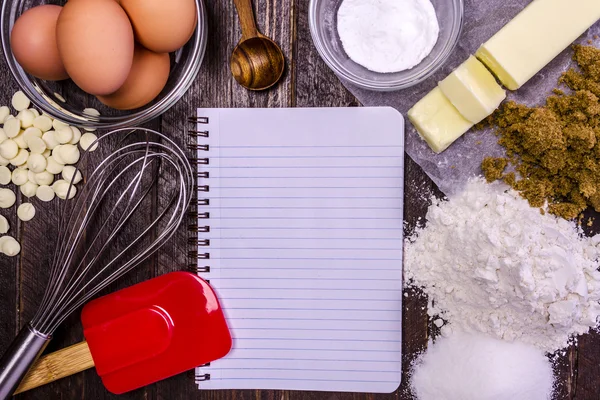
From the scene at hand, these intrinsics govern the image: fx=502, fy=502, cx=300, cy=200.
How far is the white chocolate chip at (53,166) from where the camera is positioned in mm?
905

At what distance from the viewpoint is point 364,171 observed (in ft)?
2.88

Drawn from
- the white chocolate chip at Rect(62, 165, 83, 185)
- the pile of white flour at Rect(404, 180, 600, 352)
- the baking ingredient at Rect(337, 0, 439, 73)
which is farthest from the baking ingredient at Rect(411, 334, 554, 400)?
the white chocolate chip at Rect(62, 165, 83, 185)

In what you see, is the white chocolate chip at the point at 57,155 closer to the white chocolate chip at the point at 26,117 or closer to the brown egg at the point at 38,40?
the white chocolate chip at the point at 26,117

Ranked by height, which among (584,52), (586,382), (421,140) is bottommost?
(586,382)

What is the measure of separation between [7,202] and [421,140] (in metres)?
0.75

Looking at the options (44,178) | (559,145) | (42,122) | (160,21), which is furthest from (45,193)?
(559,145)

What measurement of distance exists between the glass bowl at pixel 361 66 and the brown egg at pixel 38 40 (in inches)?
15.6

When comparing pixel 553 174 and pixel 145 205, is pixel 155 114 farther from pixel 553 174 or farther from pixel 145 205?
pixel 553 174

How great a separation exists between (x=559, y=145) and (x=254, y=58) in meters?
0.52

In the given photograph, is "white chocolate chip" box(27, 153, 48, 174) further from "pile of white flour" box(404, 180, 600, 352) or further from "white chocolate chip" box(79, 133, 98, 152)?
"pile of white flour" box(404, 180, 600, 352)

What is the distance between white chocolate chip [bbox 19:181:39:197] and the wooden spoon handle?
0.47 meters

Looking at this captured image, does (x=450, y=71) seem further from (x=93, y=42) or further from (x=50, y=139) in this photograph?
(x=50, y=139)

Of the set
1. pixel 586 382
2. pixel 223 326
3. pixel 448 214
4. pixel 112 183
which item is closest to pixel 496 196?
pixel 448 214

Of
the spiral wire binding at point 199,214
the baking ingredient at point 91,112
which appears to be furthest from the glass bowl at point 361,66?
the baking ingredient at point 91,112
